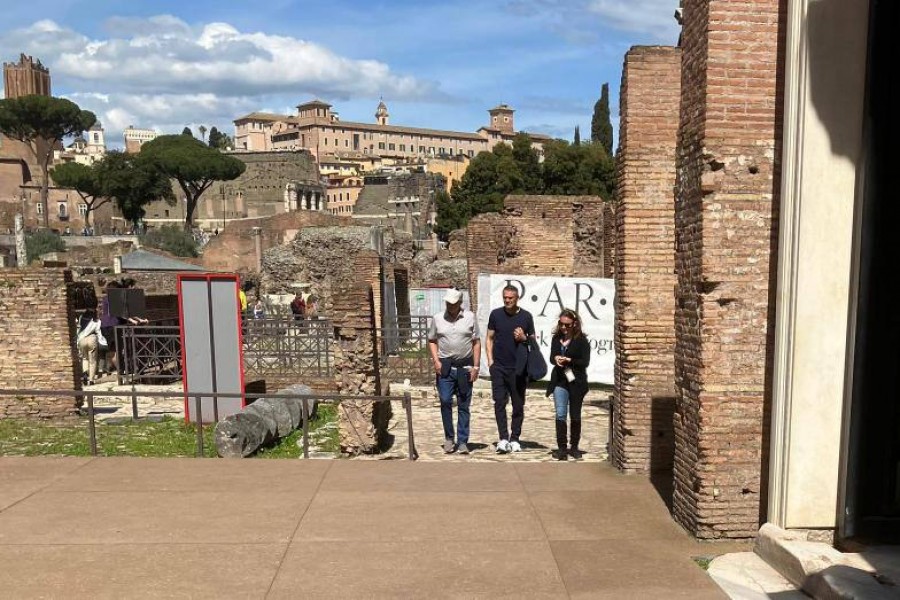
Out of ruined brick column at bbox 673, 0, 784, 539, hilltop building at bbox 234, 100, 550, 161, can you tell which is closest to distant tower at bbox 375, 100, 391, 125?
hilltop building at bbox 234, 100, 550, 161

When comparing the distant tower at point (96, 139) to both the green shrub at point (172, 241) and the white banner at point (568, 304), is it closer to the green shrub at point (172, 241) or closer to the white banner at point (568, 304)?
the green shrub at point (172, 241)

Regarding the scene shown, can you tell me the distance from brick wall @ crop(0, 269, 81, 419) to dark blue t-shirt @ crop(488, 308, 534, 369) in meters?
6.61

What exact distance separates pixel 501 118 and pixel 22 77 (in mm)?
71549

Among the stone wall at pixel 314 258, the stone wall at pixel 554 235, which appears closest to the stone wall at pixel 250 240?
the stone wall at pixel 314 258

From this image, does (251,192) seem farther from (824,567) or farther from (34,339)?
(824,567)

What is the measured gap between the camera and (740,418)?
4449 millimetres

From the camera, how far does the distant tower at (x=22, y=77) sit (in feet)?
310

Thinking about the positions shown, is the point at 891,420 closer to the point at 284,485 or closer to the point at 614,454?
the point at 614,454

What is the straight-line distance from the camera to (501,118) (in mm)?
123750

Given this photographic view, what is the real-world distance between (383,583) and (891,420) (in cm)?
298

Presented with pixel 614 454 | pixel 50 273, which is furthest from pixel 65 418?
pixel 614 454

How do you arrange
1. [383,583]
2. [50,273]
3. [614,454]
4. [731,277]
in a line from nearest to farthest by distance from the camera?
1. [383,583]
2. [731,277]
3. [614,454]
4. [50,273]

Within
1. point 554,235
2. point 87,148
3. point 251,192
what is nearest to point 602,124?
point 251,192

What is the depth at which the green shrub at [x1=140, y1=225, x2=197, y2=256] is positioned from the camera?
179ft
